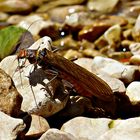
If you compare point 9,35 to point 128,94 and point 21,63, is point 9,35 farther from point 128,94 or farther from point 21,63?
point 128,94

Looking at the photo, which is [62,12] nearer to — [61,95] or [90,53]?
[90,53]

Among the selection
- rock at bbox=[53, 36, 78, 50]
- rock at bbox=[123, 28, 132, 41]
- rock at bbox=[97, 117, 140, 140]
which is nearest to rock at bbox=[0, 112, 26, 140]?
rock at bbox=[97, 117, 140, 140]

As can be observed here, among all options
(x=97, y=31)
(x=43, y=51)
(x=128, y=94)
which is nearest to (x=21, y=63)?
(x=43, y=51)

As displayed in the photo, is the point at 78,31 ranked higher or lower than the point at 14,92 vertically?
lower

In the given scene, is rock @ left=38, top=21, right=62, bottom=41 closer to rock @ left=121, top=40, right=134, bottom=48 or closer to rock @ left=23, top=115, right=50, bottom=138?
rock @ left=121, top=40, right=134, bottom=48

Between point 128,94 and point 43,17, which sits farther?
point 43,17

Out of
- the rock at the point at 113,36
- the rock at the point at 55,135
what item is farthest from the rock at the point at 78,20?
the rock at the point at 55,135

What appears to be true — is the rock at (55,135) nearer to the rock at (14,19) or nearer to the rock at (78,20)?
the rock at (78,20)
